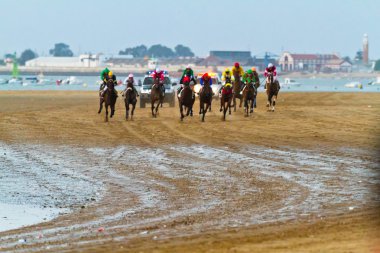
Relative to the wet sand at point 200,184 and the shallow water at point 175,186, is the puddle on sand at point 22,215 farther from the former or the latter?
the wet sand at point 200,184

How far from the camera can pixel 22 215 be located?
15516mm

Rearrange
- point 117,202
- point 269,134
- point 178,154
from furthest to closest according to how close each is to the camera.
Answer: point 269,134 → point 178,154 → point 117,202

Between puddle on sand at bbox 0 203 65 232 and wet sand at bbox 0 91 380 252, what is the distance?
0.32 meters

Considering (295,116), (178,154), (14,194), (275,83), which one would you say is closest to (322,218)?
(14,194)

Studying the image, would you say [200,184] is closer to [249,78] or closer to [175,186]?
[175,186]

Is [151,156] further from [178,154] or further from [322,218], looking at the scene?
[322,218]

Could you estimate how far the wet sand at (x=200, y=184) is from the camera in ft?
40.7

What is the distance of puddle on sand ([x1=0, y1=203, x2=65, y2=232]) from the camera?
14.6m

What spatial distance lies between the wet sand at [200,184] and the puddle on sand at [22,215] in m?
0.32

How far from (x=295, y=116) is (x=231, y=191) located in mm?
23386

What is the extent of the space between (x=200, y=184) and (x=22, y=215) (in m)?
4.19

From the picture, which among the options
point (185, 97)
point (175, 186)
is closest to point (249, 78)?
point (185, 97)

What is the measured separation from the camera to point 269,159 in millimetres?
23547

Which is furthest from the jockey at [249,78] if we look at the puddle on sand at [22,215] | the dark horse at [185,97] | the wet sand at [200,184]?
the puddle on sand at [22,215]
